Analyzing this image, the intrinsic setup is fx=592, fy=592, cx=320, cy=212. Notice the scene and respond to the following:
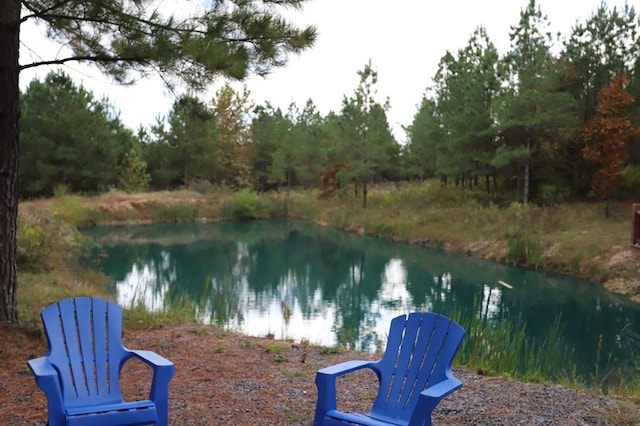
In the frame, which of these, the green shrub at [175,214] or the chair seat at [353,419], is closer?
the chair seat at [353,419]

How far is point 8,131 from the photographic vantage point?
4.39 meters

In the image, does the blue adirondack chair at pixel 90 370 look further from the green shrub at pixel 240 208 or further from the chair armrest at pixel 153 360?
the green shrub at pixel 240 208

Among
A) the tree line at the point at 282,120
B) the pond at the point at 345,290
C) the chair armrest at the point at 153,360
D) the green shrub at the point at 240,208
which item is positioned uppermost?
Answer: the tree line at the point at 282,120

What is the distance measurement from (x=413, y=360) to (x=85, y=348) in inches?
62.9

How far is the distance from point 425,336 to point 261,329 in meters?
4.96

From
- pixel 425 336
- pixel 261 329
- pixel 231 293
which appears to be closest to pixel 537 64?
pixel 231 293

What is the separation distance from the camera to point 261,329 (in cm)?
766

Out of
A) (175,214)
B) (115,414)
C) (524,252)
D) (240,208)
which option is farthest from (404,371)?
(240,208)

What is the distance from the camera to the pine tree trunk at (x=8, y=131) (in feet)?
14.3

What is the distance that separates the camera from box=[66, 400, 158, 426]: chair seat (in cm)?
241

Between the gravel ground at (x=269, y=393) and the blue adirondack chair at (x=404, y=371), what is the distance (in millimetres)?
609

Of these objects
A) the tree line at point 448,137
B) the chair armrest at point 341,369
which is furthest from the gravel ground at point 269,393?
the tree line at point 448,137

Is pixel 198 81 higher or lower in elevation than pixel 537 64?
lower

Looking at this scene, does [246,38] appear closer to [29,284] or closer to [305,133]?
[29,284]
